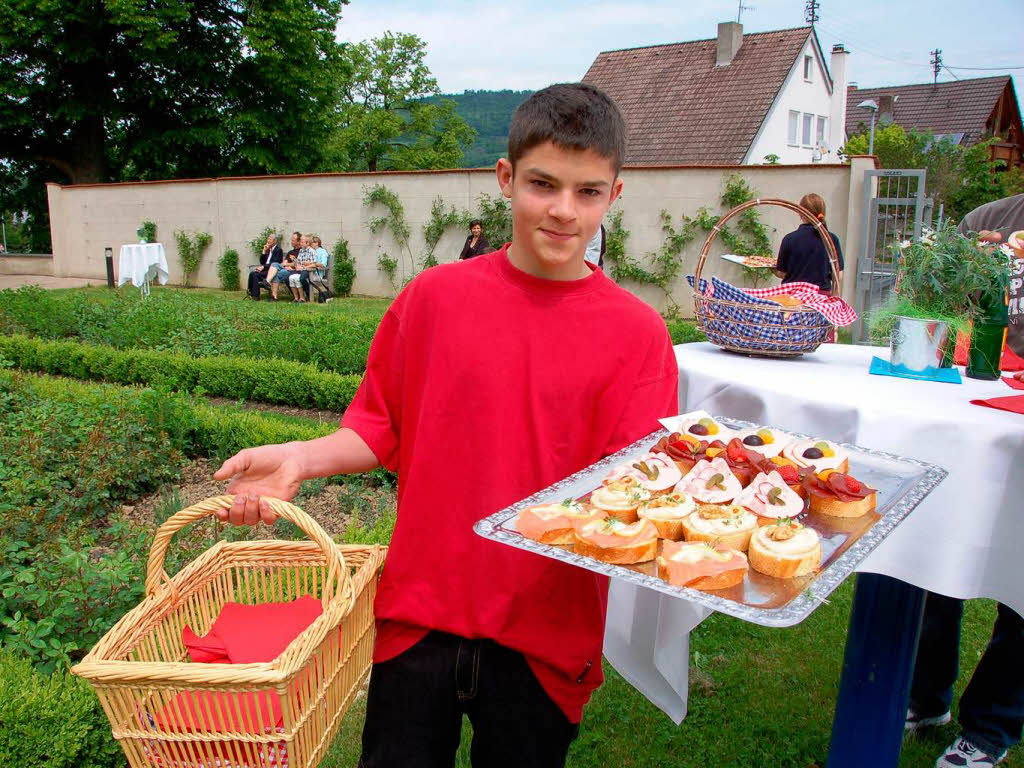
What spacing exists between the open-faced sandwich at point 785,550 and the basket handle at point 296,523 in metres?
0.78

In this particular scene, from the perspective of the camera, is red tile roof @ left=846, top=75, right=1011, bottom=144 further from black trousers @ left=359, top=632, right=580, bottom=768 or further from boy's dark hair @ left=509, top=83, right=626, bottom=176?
black trousers @ left=359, top=632, right=580, bottom=768

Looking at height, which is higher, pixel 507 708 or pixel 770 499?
pixel 770 499

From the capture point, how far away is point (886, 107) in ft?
148

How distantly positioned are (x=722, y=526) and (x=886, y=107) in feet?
167

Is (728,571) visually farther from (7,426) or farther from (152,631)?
(7,426)

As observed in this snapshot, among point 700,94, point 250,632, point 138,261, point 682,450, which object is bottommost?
point 138,261

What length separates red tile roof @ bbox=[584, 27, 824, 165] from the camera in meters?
27.8

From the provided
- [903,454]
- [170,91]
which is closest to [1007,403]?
[903,454]

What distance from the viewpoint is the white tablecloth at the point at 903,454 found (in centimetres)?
186

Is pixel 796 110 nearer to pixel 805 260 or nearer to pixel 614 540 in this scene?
pixel 805 260

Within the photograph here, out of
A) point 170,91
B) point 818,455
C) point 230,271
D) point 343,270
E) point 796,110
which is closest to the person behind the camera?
point 818,455

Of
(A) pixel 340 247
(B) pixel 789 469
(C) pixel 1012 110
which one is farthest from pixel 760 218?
(C) pixel 1012 110

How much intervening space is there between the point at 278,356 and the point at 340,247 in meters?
10.6

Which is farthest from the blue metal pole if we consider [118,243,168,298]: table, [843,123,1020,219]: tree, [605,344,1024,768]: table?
[843,123,1020,219]: tree
